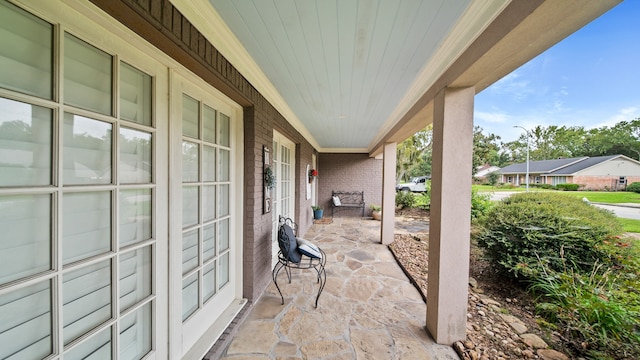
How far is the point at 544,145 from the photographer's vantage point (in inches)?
911

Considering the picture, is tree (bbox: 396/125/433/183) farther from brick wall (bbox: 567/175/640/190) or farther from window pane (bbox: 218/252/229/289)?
window pane (bbox: 218/252/229/289)

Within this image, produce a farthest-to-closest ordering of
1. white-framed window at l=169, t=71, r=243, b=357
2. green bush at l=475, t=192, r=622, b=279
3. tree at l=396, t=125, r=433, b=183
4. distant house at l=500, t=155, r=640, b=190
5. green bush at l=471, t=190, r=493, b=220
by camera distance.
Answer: tree at l=396, t=125, r=433, b=183 < distant house at l=500, t=155, r=640, b=190 < green bush at l=471, t=190, r=493, b=220 < green bush at l=475, t=192, r=622, b=279 < white-framed window at l=169, t=71, r=243, b=357

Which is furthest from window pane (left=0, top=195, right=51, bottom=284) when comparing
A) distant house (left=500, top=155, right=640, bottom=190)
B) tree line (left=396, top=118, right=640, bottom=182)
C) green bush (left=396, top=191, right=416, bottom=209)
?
distant house (left=500, top=155, right=640, bottom=190)

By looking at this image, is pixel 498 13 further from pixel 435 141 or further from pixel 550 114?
pixel 550 114

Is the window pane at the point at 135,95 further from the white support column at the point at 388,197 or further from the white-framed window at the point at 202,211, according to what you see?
the white support column at the point at 388,197

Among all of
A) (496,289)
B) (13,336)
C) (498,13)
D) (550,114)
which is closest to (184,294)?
(13,336)

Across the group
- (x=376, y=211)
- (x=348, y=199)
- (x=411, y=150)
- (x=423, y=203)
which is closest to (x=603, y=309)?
(x=376, y=211)

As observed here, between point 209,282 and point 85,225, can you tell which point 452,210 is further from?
point 85,225

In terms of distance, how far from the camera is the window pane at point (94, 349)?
0.95 metres

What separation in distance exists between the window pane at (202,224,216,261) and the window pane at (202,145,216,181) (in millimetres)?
420

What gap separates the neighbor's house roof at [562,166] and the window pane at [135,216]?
47.8ft

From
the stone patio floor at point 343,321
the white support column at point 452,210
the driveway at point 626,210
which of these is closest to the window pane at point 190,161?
the stone patio floor at point 343,321

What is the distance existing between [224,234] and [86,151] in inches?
49.6

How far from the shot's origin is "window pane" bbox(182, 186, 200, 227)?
1.55 metres
